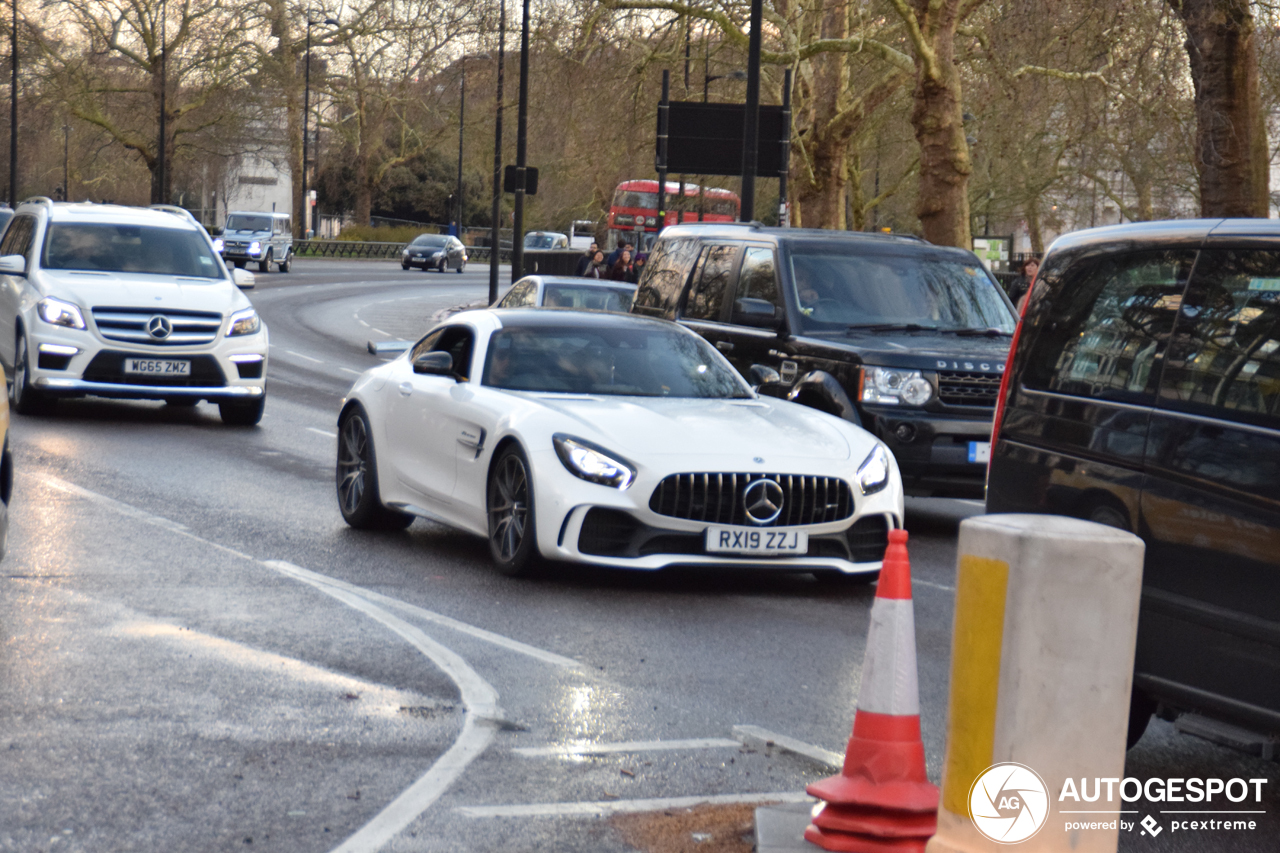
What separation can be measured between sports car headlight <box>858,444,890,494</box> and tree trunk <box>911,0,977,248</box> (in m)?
18.3

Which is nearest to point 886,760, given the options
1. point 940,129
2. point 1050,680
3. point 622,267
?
point 1050,680

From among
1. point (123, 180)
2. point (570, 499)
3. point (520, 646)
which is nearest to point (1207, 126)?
point (570, 499)

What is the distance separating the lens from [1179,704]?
5.20m

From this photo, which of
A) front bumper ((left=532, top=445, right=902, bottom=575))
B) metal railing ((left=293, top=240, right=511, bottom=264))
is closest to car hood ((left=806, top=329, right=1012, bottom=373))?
front bumper ((left=532, top=445, right=902, bottom=575))

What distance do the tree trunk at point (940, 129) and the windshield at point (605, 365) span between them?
17.4 metres

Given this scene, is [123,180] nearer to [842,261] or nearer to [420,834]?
[842,261]

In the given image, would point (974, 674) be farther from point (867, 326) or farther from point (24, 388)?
point (24, 388)

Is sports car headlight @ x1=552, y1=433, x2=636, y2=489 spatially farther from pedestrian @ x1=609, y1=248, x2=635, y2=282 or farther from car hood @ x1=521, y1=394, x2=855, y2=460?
pedestrian @ x1=609, y1=248, x2=635, y2=282

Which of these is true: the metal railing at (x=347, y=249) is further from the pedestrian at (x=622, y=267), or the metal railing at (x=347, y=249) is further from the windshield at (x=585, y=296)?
the windshield at (x=585, y=296)

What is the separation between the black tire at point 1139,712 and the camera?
561cm

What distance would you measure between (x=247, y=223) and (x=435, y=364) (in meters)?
52.0

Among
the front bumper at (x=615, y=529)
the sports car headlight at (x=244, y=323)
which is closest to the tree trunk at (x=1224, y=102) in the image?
the sports car headlight at (x=244, y=323)

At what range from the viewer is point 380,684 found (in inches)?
254

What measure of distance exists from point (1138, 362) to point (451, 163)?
359 feet
